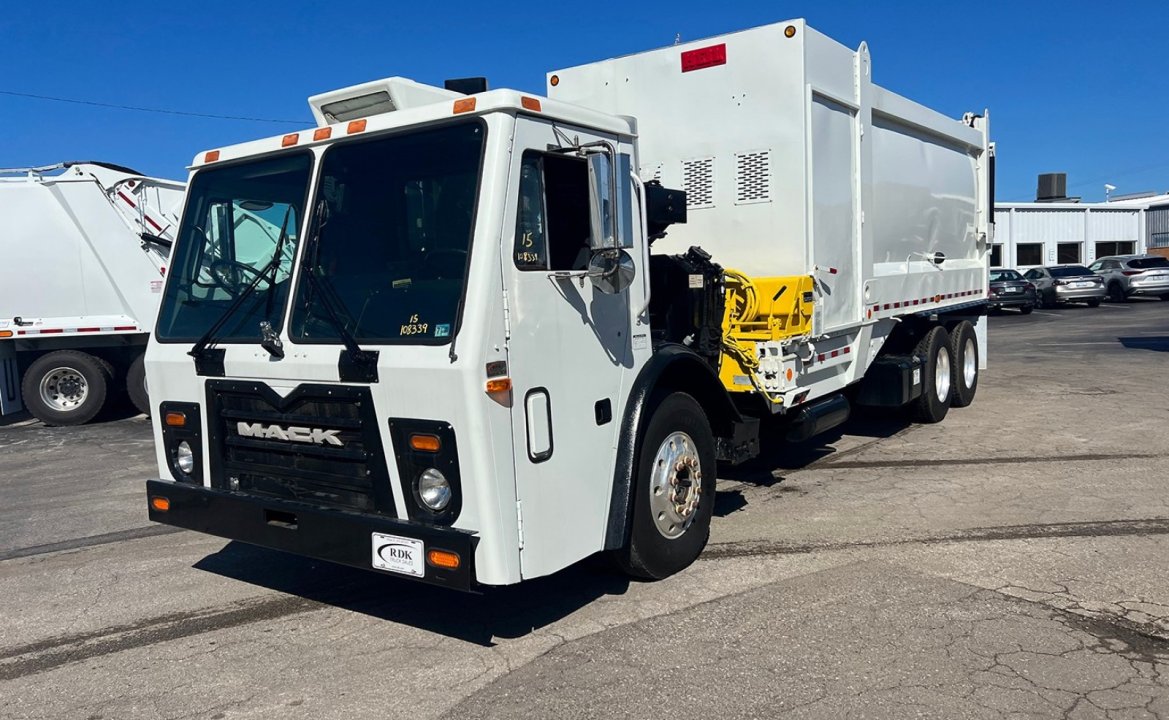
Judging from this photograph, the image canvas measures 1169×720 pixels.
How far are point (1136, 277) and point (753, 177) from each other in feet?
103

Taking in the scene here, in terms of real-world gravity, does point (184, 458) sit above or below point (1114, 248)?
below

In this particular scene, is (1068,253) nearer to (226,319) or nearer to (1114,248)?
(1114,248)

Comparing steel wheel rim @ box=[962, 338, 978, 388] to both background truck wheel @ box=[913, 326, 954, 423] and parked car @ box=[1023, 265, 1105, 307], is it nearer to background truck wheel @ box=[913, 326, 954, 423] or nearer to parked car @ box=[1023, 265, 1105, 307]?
background truck wheel @ box=[913, 326, 954, 423]

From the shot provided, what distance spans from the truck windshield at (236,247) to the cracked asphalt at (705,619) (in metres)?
1.56

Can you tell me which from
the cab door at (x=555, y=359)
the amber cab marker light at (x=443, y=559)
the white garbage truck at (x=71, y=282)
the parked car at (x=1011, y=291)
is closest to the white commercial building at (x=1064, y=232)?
the parked car at (x=1011, y=291)

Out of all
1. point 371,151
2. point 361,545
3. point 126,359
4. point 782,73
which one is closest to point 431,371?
point 361,545

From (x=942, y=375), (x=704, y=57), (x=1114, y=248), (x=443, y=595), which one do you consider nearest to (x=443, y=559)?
(x=443, y=595)

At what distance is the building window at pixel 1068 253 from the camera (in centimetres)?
3966

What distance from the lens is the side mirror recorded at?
152 inches

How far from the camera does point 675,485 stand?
4.96 meters

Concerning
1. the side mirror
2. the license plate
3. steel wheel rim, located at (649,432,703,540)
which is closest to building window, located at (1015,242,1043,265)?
steel wheel rim, located at (649,432,703,540)

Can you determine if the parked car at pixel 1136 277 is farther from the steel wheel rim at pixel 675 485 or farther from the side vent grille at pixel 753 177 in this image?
the steel wheel rim at pixel 675 485

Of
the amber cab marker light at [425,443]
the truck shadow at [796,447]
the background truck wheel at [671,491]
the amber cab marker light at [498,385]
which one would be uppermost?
the amber cab marker light at [498,385]

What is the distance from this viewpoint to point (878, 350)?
813 centimetres
